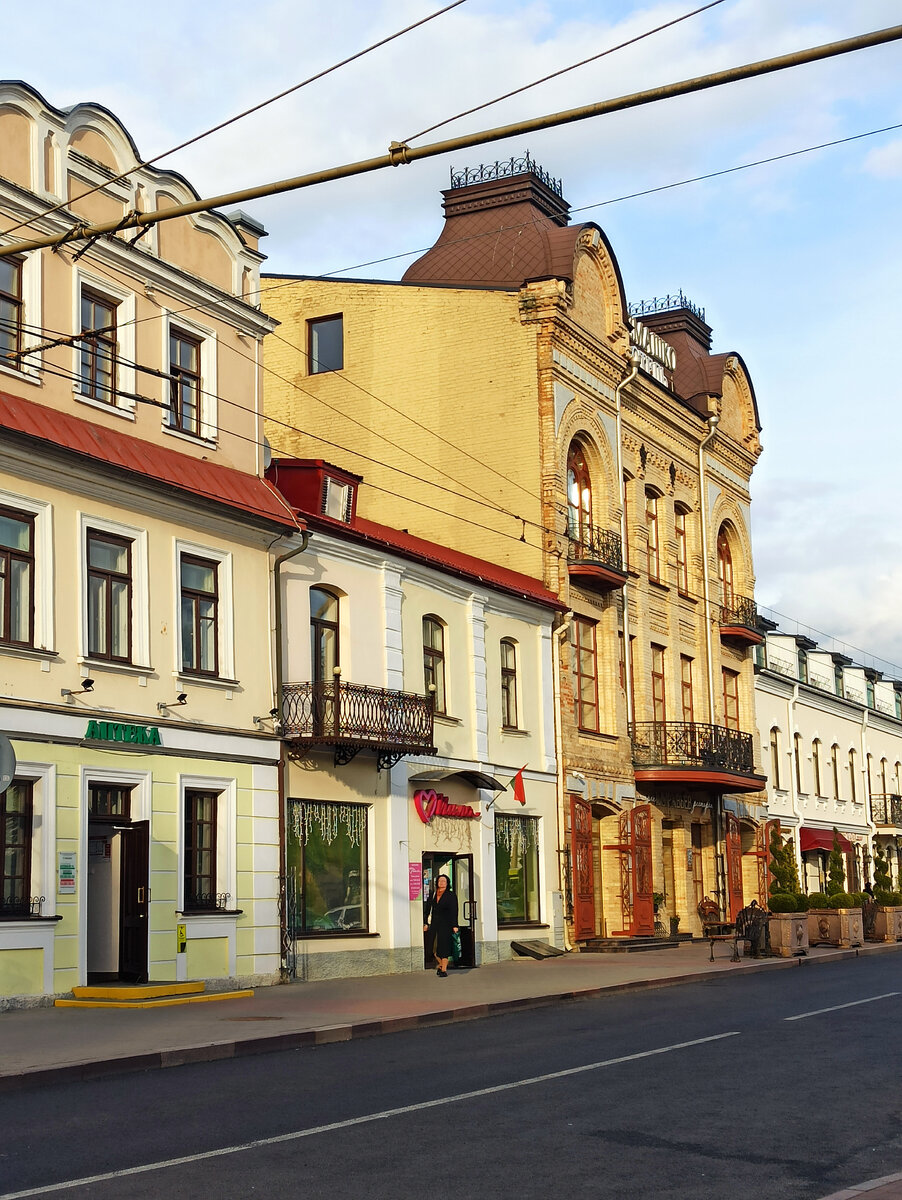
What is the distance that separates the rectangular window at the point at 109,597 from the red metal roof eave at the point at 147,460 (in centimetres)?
102

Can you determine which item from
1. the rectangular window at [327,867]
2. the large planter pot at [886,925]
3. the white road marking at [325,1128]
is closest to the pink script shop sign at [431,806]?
the rectangular window at [327,867]

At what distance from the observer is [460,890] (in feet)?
89.8

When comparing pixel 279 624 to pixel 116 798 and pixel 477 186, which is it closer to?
pixel 116 798

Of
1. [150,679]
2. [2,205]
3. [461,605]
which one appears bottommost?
[150,679]

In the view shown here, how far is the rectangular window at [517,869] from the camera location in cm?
2891

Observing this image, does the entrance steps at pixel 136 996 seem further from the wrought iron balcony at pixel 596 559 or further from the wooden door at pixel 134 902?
the wrought iron balcony at pixel 596 559

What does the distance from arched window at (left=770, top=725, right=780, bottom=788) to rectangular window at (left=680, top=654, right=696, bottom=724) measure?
800 centimetres

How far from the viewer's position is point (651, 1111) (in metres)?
9.88

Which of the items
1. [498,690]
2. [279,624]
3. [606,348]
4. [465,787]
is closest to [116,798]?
[279,624]

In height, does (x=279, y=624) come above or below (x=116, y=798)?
above

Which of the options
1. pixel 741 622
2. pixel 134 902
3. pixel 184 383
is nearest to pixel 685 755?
pixel 741 622

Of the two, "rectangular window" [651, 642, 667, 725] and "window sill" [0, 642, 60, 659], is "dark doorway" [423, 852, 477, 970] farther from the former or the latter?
"rectangular window" [651, 642, 667, 725]

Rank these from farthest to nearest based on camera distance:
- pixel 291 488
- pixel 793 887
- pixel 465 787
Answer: pixel 793 887 < pixel 465 787 < pixel 291 488

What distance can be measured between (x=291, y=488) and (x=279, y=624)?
2.72m
